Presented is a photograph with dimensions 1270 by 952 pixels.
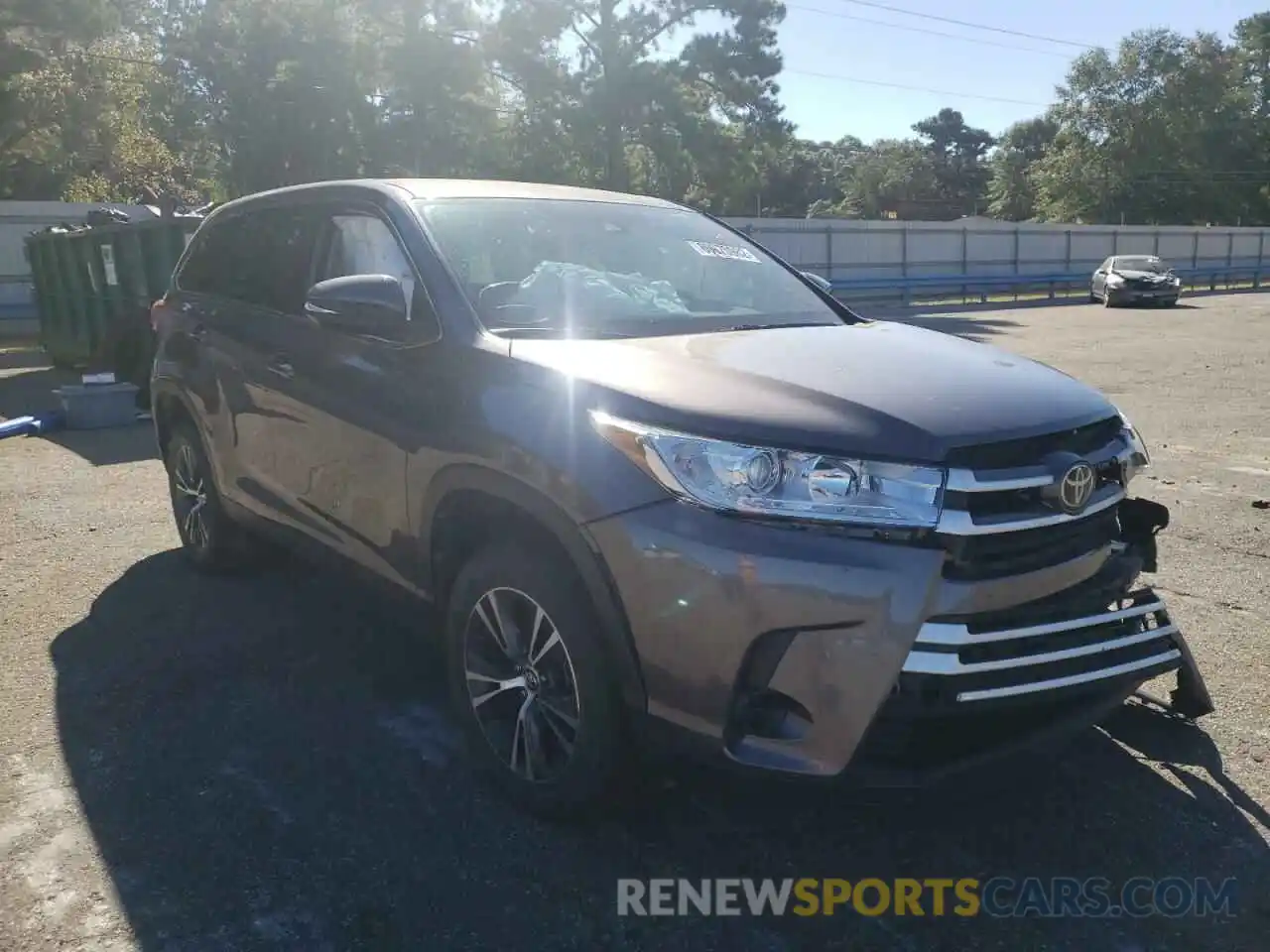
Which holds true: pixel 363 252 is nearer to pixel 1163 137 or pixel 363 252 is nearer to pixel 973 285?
pixel 973 285

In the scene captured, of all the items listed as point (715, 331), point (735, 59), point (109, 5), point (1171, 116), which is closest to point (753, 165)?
point (735, 59)

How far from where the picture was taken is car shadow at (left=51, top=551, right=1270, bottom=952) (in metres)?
2.65

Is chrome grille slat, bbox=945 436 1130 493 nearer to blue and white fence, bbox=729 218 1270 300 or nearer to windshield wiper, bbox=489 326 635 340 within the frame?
windshield wiper, bbox=489 326 635 340

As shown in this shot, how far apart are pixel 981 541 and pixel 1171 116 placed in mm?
72281

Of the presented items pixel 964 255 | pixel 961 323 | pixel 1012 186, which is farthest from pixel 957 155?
pixel 961 323

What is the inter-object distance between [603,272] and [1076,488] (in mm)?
1787

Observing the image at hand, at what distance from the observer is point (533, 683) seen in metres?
3.05

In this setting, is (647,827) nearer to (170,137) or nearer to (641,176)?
(641,176)

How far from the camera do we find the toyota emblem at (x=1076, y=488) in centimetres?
267

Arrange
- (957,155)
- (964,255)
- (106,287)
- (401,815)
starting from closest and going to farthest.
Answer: (401,815) < (106,287) < (964,255) < (957,155)

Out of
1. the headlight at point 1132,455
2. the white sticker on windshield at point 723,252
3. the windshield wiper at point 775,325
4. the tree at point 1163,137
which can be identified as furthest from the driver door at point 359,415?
the tree at point 1163,137

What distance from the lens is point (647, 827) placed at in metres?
3.11

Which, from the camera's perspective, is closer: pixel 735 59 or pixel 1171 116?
pixel 735 59

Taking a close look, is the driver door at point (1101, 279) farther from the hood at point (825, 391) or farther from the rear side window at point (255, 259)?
the hood at point (825, 391)
